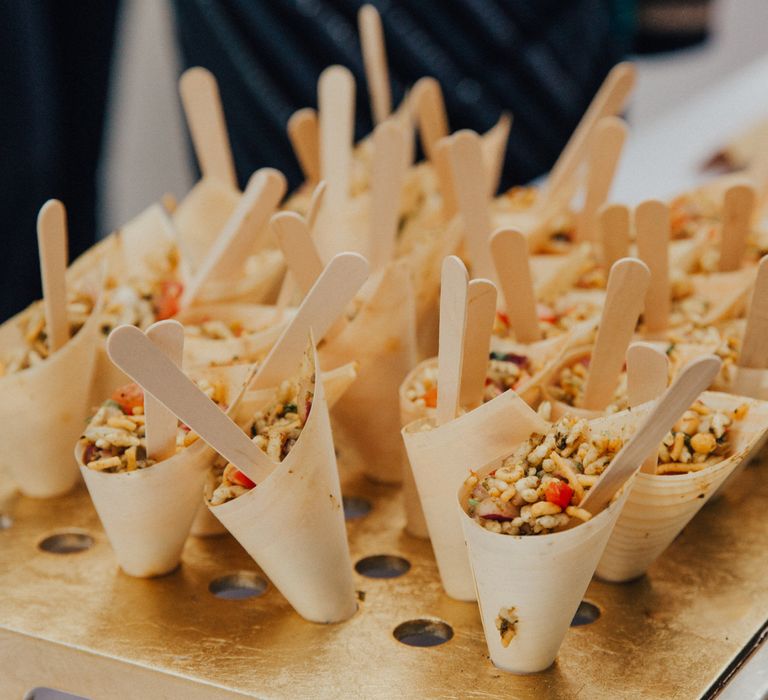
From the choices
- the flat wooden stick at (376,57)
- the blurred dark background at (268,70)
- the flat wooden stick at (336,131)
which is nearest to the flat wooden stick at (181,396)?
the flat wooden stick at (336,131)

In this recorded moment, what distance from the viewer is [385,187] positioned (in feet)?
4.12

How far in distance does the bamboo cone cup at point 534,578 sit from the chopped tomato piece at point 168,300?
0.55m

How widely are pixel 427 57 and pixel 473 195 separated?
3.31ft

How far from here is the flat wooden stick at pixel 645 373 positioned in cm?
90

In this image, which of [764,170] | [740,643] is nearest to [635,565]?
[740,643]

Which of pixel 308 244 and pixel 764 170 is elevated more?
pixel 308 244

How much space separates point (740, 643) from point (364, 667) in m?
0.31

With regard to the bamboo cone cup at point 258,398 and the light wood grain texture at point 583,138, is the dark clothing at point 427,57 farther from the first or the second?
the bamboo cone cup at point 258,398

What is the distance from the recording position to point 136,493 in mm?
982

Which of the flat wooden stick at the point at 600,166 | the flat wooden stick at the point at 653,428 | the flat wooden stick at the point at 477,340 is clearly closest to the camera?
the flat wooden stick at the point at 653,428

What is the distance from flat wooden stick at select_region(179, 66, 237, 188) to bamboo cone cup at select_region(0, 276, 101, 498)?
0.40 meters

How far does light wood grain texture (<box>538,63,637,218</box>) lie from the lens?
153 centimetres

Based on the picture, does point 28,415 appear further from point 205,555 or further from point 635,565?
point 635,565

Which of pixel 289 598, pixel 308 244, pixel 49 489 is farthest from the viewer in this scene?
pixel 49 489
